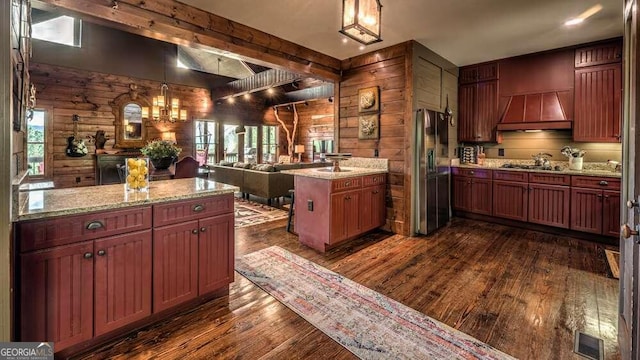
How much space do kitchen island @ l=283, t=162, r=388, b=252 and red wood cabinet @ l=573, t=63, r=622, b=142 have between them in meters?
3.10

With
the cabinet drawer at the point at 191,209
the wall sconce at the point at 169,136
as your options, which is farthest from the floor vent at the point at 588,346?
the wall sconce at the point at 169,136

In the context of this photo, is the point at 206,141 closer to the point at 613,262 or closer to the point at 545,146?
the point at 545,146

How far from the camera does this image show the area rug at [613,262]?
9.80ft

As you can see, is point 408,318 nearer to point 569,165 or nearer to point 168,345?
point 168,345

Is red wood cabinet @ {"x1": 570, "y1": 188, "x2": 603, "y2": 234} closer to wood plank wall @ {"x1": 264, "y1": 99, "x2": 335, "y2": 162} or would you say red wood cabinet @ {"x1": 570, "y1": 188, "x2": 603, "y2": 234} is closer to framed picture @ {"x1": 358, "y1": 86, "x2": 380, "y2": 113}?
framed picture @ {"x1": 358, "y1": 86, "x2": 380, "y2": 113}

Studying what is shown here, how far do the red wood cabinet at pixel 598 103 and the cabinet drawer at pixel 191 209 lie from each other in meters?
5.07

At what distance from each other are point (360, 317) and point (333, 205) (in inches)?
60.5

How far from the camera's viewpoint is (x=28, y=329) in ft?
5.13

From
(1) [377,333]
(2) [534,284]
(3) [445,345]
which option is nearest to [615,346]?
(2) [534,284]

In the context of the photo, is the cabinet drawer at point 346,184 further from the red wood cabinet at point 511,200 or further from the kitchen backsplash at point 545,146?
the kitchen backsplash at point 545,146

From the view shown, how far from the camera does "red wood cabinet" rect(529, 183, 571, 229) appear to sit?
4168 mm

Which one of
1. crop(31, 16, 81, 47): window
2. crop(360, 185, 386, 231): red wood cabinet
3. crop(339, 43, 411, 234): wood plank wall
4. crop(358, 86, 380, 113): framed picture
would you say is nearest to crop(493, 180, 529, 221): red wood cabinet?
crop(339, 43, 411, 234): wood plank wall

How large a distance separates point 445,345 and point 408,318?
34 centimetres

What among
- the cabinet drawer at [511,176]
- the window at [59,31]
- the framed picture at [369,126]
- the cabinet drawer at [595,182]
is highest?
the window at [59,31]
